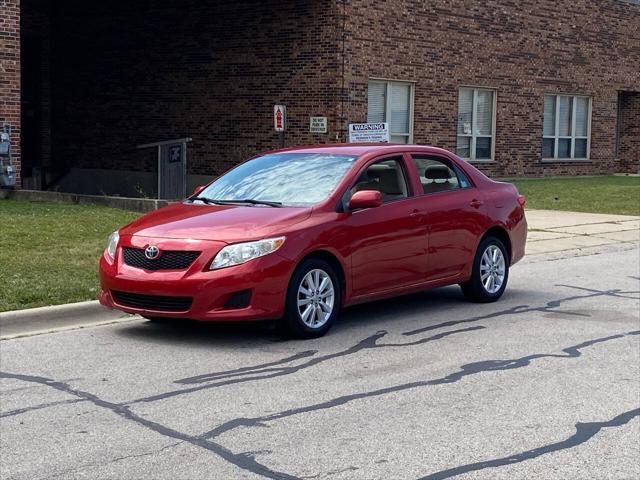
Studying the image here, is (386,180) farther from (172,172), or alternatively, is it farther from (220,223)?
(172,172)

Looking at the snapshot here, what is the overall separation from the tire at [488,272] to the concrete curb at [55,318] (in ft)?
11.1

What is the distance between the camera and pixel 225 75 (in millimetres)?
26453

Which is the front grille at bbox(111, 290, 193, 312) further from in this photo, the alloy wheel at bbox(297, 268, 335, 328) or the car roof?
the car roof

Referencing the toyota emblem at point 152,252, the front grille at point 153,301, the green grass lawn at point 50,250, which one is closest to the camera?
the front grille at point 153,301

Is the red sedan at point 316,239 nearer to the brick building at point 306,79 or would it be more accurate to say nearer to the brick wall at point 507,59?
the brick building at point 306,79

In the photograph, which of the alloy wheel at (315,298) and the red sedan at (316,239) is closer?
the red sedan at (316,239)

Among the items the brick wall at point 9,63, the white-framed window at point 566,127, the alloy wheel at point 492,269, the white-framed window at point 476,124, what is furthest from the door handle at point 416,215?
the white-framed window at point 566,127

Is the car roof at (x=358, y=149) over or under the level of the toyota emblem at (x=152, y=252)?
over

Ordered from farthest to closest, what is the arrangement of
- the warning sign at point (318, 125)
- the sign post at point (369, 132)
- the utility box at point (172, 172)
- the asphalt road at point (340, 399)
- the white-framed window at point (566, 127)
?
1. the white-framed window at point (566, 127)
2. the warning sign at point (318, 125)
3. the utility box at point (172, 172)
4. the sign post at point (369, 132)
5. the asphalt road at point (340, 399)

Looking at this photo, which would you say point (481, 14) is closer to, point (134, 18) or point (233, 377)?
point (134, 18)

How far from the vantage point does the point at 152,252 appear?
8305 mm

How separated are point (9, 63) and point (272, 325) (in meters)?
11.5

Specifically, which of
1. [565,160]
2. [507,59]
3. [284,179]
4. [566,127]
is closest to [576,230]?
[284,179]

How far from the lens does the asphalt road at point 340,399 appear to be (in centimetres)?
541
